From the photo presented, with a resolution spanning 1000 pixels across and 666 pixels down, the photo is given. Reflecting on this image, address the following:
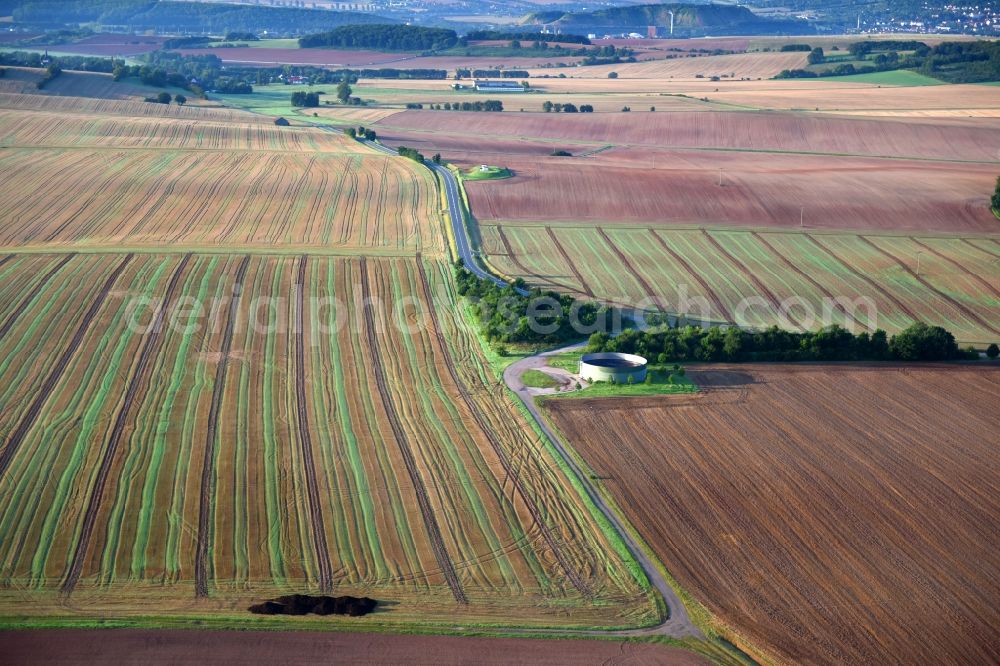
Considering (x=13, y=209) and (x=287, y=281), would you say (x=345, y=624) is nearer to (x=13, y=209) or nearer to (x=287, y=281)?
(x=287, y=281)

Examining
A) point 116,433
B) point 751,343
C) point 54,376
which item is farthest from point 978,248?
point 54,376

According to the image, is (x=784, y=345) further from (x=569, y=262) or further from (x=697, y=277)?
(x=569, y=262)

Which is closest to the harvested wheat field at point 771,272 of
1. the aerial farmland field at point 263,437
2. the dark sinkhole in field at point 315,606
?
the aerial farmland field at point 263,437

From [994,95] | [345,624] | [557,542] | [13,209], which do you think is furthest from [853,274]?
[994,95]

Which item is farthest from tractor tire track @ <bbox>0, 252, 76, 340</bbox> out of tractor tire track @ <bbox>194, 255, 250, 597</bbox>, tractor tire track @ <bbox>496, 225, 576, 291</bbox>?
tractor tire track @ <bbox>496, 225, 576, 291</bbox>

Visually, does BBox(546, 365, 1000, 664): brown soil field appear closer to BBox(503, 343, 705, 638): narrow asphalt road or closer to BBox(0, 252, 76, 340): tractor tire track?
BBox(503, 343, 705, 638): narrow asphalt road

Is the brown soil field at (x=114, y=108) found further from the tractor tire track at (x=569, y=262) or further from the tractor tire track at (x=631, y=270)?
the tractor tire track at (x=631, y=270)
